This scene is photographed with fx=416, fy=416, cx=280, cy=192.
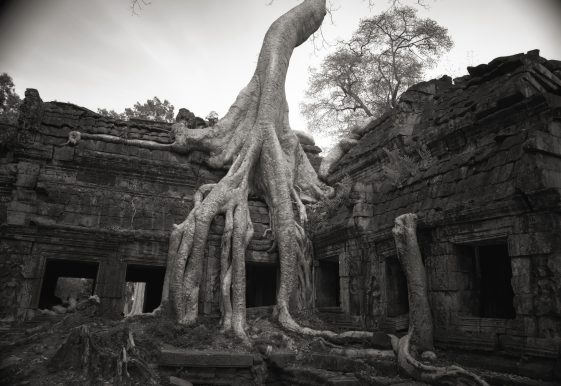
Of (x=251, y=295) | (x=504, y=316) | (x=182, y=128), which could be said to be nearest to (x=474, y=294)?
(x=504, y=316)

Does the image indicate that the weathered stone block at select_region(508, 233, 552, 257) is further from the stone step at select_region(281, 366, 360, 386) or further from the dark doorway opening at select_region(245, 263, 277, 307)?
the dark doorway opening at select_region(245, 263, 277, 307)

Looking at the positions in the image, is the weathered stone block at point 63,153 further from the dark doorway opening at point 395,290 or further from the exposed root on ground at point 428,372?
the exposed root on ground at point 428,372

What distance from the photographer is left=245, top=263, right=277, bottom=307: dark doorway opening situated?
370 inches

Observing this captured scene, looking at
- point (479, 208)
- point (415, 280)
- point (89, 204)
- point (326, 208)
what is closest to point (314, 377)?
point (415, 280)

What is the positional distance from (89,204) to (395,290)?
18.7ft

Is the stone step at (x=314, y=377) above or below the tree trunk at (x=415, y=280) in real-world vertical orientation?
below

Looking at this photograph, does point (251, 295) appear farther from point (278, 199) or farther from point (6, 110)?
point (6, 110)

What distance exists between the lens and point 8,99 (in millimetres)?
16438

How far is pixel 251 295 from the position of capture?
9719mm

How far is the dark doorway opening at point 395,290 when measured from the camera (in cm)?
590

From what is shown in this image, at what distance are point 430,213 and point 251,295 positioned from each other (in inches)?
220

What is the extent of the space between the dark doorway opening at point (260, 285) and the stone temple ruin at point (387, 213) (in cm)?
4

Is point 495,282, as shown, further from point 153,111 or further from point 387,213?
point 153,111

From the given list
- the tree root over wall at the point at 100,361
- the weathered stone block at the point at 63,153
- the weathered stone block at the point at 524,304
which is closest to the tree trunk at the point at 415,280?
the weathered stone block at the point at 524,304
